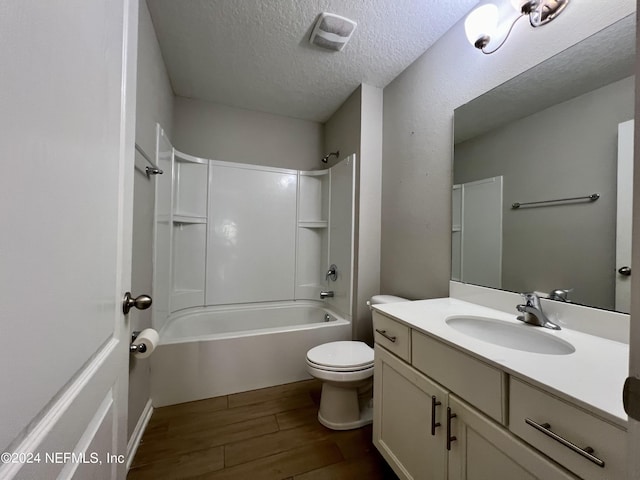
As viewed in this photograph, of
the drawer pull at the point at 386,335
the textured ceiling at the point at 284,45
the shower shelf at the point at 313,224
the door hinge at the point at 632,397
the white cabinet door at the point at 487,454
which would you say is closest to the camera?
the door hinge at the point at 632,397

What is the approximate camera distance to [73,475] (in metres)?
0.45

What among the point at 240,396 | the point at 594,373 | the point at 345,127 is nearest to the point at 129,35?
the point at 594,373

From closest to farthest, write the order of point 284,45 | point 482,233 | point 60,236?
point 60,236
point 482,233
point 284,45

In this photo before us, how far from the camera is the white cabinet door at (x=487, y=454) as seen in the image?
612 millimetres

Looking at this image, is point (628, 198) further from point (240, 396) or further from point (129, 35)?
point (240, 396)

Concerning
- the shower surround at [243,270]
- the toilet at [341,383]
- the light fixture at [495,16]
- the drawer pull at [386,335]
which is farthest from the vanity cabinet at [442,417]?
the light fixture at [495,16]

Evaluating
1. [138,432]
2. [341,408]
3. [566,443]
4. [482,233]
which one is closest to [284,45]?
[482,233]

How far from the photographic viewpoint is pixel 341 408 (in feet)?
4.96

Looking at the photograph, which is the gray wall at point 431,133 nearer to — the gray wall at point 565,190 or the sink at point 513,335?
the gray wall at point 565,190

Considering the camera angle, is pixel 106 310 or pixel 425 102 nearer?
pixel 106 310

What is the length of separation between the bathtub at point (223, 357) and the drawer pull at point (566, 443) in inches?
62.0

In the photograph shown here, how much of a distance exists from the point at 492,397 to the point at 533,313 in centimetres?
49

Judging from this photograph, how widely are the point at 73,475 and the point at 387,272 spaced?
192 centimetres

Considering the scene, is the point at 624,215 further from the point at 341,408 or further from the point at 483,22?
the point at 341,408
